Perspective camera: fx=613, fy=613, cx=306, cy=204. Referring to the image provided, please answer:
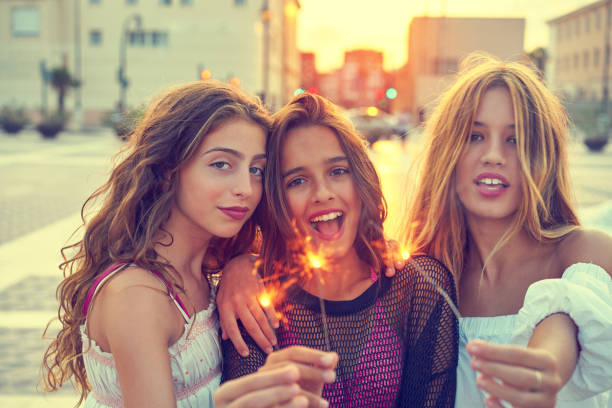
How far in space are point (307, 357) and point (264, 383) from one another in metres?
0.12

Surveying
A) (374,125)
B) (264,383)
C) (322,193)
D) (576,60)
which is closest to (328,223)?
(322,193)

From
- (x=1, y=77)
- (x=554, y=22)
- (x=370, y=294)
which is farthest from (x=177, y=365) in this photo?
(x=554, y=22)

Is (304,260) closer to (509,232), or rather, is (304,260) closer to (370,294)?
(370,294)

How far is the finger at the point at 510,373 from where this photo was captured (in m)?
1.32

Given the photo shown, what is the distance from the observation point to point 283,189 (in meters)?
2.43

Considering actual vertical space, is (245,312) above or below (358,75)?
below

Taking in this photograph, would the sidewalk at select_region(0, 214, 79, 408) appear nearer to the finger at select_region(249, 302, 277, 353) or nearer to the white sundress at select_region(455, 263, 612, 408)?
the finger at select_region(249, 302, 277, 353)

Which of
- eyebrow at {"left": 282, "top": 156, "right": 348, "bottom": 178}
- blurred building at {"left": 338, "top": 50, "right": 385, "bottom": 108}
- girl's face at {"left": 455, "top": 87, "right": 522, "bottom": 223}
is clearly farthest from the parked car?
blurred building at {"left": 338, "top": 50, "right": 385, "bottom": 108}

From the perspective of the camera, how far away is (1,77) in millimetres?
47625

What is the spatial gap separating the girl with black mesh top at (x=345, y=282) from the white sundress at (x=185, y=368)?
8 centimetres

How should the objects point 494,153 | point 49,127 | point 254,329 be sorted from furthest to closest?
point 49,127
point 494,153
point 254,329

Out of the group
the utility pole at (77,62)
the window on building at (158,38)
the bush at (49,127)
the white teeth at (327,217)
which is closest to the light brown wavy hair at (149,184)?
the white teeth at (327,217)

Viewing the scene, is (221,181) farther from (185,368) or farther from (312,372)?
(312,372)

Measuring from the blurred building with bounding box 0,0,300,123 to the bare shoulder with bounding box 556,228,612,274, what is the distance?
1820 inches
